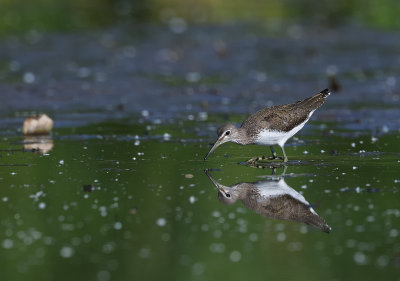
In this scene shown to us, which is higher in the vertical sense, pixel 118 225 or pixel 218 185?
pixel 118 225

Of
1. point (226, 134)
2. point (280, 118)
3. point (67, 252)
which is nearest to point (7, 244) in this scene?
point (67, 252)

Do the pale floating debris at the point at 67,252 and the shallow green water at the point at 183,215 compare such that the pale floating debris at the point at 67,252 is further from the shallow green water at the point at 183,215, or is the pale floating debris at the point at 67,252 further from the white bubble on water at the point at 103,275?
the white bubble on water at the point at 103,275

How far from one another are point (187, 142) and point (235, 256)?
7233 mm

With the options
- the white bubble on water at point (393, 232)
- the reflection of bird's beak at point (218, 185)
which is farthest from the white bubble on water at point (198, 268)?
the reflection of bird's beak at point (218, 185)

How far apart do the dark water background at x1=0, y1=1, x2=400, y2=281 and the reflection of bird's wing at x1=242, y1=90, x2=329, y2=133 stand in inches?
25.0

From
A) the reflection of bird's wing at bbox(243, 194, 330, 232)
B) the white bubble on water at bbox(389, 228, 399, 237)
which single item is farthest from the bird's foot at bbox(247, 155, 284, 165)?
the white bubble on water at bbox(389, 228, 399, 237)

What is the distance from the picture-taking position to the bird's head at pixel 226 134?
46.2ft

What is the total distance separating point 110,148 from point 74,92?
6551 mm

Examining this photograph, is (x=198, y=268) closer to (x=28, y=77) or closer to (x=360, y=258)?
(x=360, y=258)

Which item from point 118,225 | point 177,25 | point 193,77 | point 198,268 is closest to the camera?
point 198,268

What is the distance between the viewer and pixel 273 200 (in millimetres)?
11133

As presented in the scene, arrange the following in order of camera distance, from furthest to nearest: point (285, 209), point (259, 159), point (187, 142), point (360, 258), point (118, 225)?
1. point (187, 142)
2. point (259, 159)
3. point (285, 209)
4. point (118, 225)
5. point (360, 258)

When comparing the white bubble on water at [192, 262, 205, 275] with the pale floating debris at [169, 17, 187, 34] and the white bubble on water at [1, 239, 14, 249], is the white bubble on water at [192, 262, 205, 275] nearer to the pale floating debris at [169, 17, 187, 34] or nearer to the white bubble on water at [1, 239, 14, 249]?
the white bubble on water at [1, 239, 14, 249]

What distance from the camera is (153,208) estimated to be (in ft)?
35.6
